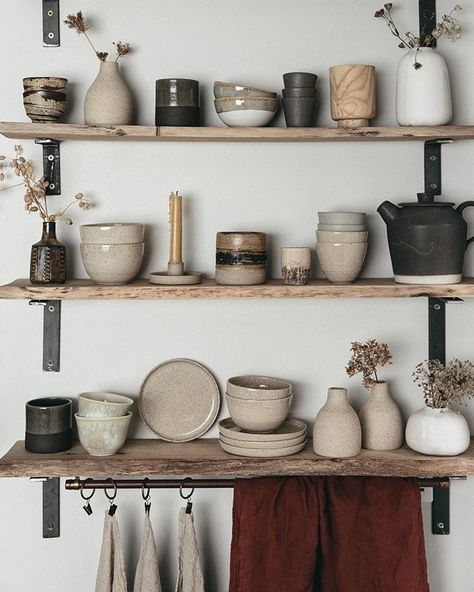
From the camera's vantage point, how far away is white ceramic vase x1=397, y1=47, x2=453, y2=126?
6.25 feet

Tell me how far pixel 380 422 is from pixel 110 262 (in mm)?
702

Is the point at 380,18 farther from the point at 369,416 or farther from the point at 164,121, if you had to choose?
the point at 369,416

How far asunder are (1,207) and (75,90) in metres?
0.32

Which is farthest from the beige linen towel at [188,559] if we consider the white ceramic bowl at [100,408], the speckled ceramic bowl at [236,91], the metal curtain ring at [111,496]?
A: the speckled ceramic bowl at [236,91]

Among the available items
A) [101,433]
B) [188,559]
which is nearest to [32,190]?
[101,433]

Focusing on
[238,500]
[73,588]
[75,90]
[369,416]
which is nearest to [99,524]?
[73,588]

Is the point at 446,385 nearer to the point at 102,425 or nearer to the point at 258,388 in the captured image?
the point at 258,388

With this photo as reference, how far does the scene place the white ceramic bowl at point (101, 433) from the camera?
192 cm

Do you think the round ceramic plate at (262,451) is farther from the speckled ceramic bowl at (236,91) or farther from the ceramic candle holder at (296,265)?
the speckled ceramic bowl at (236,91)

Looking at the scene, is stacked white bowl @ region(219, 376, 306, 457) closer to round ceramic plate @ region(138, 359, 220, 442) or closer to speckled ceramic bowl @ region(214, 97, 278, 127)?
round ceramic plate @ region(138, 359, 220, 442)

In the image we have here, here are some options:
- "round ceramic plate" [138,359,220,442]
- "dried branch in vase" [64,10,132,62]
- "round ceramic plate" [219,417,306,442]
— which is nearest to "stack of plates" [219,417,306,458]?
"round ceramic plate" [219,417,306,442]

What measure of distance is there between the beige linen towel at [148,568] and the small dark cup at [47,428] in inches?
10.8

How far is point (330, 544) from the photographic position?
1957 mm

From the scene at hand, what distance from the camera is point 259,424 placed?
1938 millimetres
